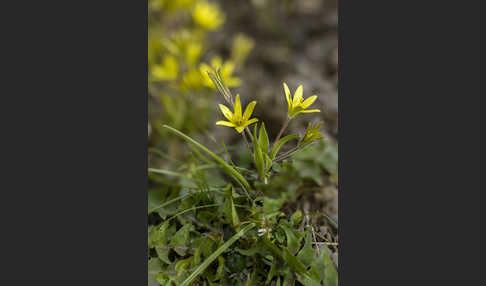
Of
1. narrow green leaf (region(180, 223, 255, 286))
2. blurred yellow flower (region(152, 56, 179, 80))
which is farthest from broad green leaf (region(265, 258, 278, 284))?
blurred yellow flower (region(152, 56, 179, 80))

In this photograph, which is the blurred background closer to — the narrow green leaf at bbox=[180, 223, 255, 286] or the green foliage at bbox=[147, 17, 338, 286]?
the green foliage at bbox=[147, 17, 338, 286]

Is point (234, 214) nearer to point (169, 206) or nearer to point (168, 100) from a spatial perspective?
point (169, 206)

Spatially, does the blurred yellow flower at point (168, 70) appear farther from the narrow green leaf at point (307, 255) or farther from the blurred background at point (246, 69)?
the narrow green leaf at point (307, 255)

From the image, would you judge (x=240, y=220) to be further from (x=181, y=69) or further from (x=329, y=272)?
(x=181, y=69)

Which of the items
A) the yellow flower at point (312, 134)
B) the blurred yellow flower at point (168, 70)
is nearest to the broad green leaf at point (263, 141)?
the yellow flower at point (312, 134)

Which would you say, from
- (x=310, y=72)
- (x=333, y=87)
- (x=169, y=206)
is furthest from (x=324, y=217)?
(x=310, y=72)

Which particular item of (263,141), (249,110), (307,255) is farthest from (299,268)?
(249,110)
